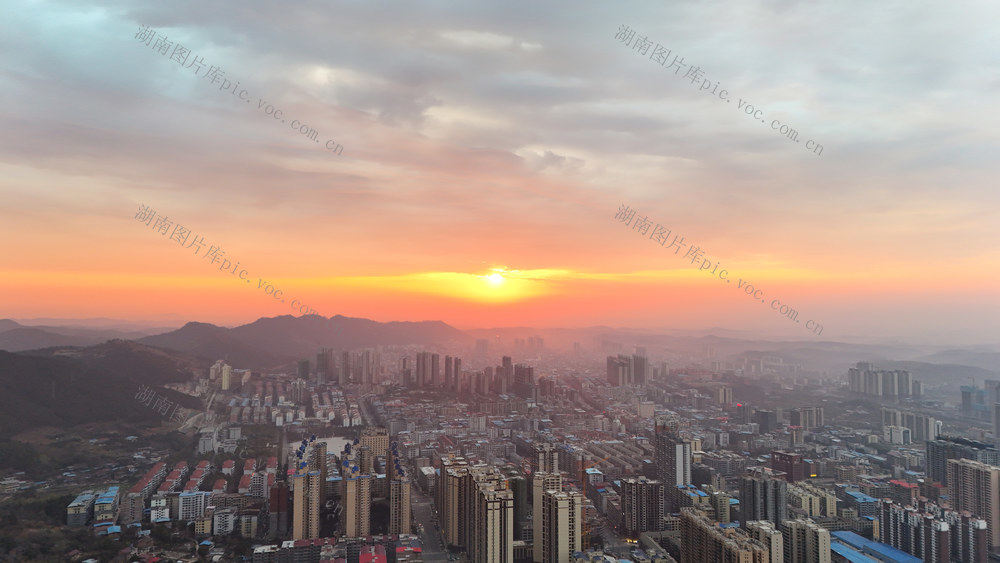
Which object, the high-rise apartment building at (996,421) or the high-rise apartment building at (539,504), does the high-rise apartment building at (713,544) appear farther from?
the high-rise apartment building at (996,421)

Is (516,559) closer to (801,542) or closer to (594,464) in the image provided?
(801,542)

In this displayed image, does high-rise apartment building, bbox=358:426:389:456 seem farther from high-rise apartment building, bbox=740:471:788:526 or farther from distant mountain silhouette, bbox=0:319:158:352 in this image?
distant mountain silhouette, bbox=0:319:158:352

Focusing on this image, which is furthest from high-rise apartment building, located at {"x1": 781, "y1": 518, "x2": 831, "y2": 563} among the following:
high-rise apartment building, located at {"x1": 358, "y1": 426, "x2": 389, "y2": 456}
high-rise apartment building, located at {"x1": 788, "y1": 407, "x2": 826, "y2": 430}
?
high-rise apartment building, located at {"x1": 788, "y1": 407, "x2": 826, "y2": 430}

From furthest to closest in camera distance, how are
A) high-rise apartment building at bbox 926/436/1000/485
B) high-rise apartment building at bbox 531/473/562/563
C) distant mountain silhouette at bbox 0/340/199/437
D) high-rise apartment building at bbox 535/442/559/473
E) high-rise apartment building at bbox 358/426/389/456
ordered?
1. distant mountain silhouette at bbox 0/340/199/437
2. high-rise apartment building at bbox 358/426/389/456
3. high-rise apartment building at bbox 535/442/559/473
4. high-rise apartment building at bbox 926/436/1000/485
5. high-rise apartment building at bbox 531/473/562/563

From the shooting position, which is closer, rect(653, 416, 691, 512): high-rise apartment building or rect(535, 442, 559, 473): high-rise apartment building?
rect(535, 442, 559, 473): high-rise apartment building

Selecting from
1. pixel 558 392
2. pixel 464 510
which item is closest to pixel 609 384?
pixel 558 392

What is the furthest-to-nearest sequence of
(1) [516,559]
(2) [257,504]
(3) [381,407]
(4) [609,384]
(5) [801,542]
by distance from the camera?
(4) [609,384], (3) [381,407], (2) [257,504], (1) [516,559], (5) [801,542]

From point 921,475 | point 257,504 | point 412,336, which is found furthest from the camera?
point 412,336
